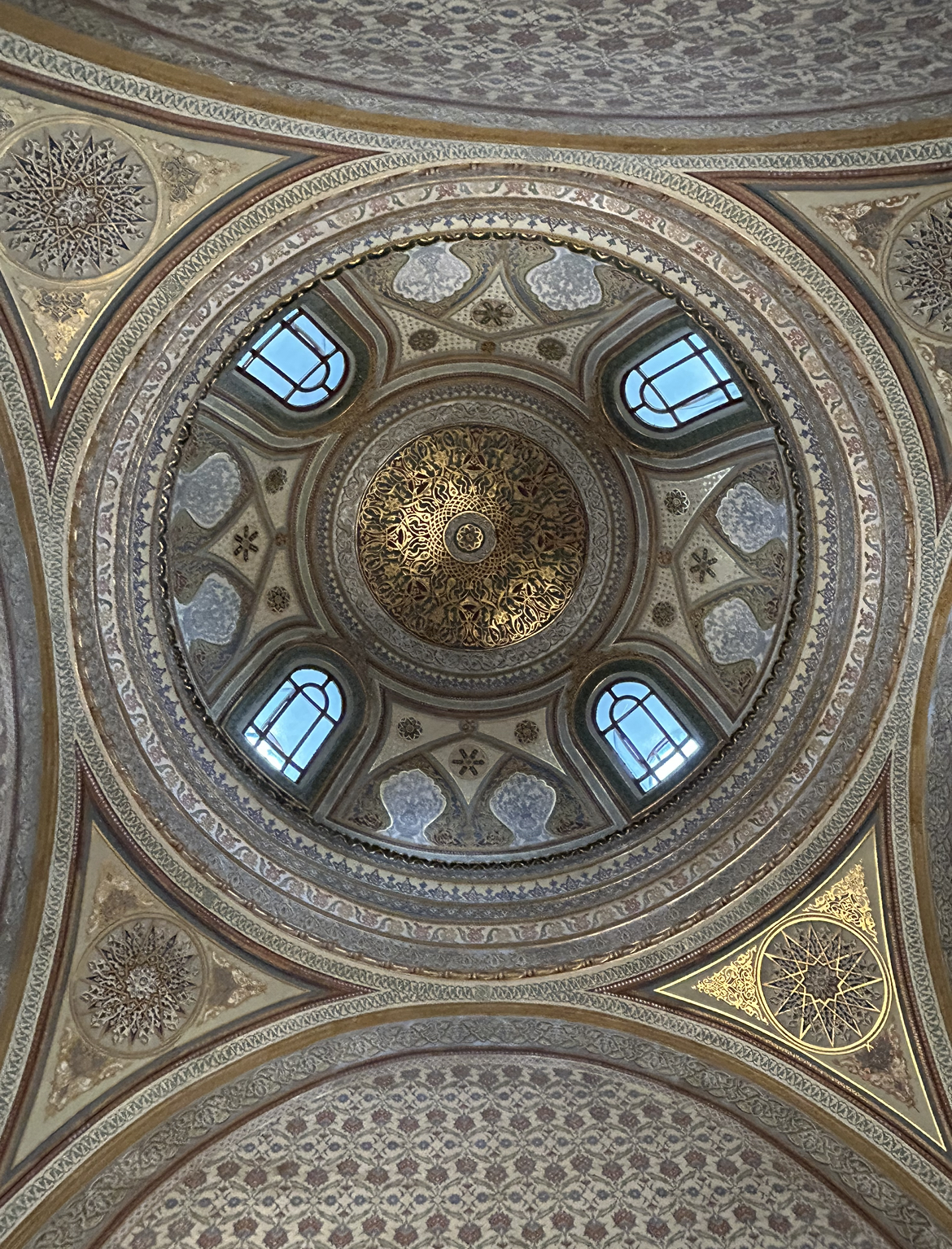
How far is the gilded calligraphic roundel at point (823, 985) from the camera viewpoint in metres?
9.83

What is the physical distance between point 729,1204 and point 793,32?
9.32 meters

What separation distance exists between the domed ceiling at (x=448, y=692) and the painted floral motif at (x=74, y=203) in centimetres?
3

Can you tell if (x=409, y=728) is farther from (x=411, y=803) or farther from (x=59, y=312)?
(x=59, y=312)

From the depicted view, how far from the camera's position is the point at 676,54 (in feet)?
22.7

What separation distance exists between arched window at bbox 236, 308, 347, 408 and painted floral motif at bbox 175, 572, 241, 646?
205 cm

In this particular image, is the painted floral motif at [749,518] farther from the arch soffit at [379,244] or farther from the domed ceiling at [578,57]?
the domed ceiling at [578,57]

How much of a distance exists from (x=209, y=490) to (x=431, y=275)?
3078mm

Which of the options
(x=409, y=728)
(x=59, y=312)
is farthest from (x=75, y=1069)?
(x=59, y=312)

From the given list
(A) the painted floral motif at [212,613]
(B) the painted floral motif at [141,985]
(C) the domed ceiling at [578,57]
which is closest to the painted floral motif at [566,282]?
(C) the domed ceiling at [578,57]

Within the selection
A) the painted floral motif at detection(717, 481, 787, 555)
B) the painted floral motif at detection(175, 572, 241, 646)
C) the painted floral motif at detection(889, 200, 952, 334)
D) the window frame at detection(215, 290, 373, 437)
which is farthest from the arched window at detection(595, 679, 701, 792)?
the painted floral motif at detection(889, 200, 952, 334)

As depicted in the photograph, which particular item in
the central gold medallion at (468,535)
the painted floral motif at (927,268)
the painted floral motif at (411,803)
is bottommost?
the painted floral motif at (411,803)

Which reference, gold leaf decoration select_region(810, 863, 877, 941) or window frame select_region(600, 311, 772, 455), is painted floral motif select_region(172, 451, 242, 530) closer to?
window frame select_region(600, 311, 772, 455)

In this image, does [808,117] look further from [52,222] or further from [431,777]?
[431,777]

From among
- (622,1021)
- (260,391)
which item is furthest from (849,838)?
(260,391)
